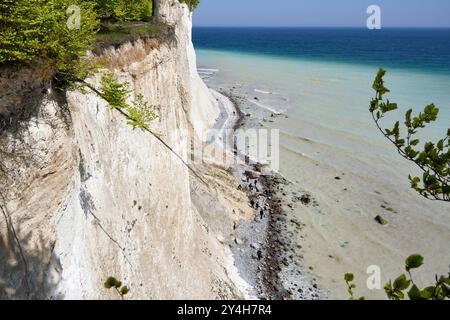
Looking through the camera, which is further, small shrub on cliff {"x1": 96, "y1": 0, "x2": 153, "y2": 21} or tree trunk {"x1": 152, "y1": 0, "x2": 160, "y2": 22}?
tree trunk {"x1": 152, "y1": 0, "x2": 160, "y2": 22}

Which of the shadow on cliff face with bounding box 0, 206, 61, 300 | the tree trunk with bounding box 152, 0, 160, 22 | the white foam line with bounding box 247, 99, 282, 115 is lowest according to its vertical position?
the shadow on cliff face with bounding box 0, 206, 61, 300

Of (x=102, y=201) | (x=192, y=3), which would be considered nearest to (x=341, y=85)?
(x=192, y=3)

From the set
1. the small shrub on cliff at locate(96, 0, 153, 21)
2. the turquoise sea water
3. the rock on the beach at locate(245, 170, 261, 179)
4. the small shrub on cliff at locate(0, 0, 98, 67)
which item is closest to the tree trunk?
the small shrub on cliff at locate(96, 0, 153, 21)

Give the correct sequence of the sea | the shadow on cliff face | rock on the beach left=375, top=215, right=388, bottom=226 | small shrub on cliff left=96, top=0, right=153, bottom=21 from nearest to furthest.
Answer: the shadow on cliff face → small shrub on cliff left=96, top=0, right=153, bottom=21 → the sea → rock on the beach left=375, top=215, right=388, bottom=226

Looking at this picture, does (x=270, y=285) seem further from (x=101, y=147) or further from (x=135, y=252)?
(x=101, y=147)

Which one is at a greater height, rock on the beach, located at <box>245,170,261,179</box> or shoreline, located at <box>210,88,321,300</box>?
rock on the beach, located at <box>245,170,261,179</box>

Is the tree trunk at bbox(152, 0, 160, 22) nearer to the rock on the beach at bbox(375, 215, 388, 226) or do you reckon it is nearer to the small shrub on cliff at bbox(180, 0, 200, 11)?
the small shrub on cliff at bbox(180, 0, 200, 11)
